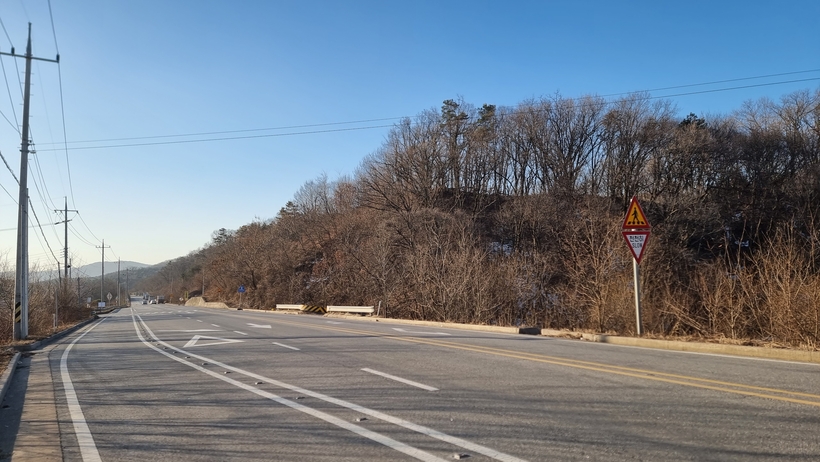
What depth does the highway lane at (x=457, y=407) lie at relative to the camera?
5211 millimetres

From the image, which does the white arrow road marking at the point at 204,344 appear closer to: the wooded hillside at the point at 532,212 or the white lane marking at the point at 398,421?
the white lane marking at the point at 398,421

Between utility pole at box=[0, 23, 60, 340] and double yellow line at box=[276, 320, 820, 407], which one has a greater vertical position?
utility pole at box=[0, 23, 60, 340]

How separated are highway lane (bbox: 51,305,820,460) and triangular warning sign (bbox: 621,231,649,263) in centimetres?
294

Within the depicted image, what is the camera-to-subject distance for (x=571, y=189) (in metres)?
55.7

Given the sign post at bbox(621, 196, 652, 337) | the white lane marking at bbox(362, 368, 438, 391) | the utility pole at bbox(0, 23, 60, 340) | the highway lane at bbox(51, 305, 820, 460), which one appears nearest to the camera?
the highway lane at bbox(51, 305, 820, 460)

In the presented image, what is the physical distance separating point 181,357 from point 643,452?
11226mm

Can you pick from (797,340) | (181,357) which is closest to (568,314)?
(797,340)

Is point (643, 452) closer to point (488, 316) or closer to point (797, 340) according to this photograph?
point (797, 340)

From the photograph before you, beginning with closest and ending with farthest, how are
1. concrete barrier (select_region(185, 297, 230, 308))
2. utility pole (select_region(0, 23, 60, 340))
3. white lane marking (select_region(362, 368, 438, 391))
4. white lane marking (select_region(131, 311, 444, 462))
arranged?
1. white lane marking (select_region(131, 311, 444, 462))
2. white lane marking (select_region(362, 368, 438, 391))
3. utility pole (select_region(0, 23, 60, 340))
4. concrete barrier (select_region(185, 297, 230, 308))

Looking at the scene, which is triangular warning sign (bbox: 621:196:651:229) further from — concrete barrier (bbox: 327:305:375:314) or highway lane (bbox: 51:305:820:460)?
concrete barrier (bbox: 327:305:375:314)

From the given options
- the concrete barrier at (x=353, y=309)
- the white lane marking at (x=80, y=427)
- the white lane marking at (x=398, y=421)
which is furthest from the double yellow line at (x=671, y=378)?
the concrete barrier at (x=353, y=309)

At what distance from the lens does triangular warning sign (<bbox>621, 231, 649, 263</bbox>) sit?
13883 millimetres

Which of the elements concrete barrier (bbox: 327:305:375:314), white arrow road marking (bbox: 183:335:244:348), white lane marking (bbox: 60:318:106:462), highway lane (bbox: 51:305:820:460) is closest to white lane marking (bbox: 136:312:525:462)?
highway lane (bbox: 51:305:820:460)

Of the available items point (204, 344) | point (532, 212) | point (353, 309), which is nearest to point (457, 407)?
point (204, 344)
